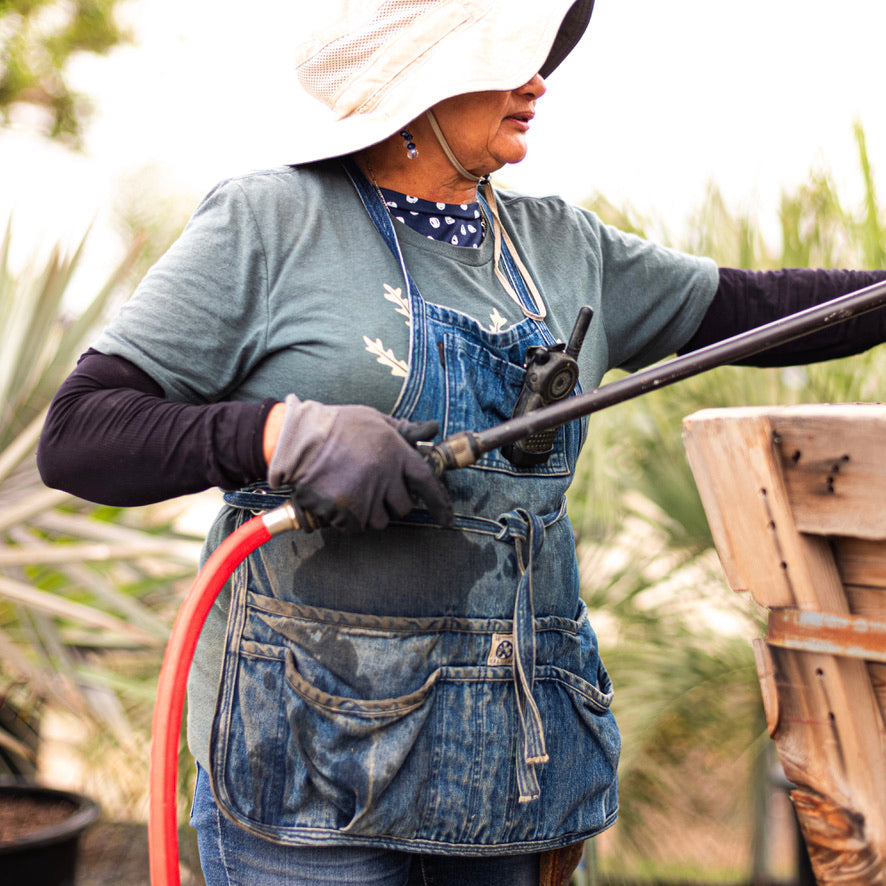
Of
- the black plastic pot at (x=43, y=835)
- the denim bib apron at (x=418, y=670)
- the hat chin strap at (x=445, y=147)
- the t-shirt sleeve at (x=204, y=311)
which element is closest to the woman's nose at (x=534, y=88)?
the hat chin strap at (x=445, y=147)

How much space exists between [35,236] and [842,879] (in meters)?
2.16

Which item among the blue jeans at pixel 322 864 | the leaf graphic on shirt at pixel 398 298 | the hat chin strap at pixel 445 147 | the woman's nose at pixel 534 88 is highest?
the woman's nose at pixel 534 88

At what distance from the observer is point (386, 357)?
1109mm

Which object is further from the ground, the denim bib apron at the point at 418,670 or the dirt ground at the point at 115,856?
the denim bib apron at the point at 418,670

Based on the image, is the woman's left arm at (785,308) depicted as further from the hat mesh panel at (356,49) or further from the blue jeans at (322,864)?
the blue jeans at (322,864)

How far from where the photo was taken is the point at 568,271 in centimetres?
135

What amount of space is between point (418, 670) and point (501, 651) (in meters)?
0.10

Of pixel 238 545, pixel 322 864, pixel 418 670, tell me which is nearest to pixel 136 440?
pixel 238 545

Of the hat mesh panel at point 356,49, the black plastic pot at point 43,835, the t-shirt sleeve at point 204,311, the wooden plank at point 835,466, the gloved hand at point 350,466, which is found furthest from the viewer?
the black plastic pot at point 43,835

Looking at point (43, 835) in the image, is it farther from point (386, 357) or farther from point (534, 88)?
point (534, 88)

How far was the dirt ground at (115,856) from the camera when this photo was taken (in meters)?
2.88

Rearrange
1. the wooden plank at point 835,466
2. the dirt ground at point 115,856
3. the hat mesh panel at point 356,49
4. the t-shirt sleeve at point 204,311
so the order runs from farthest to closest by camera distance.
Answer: the dirt ground at point 115,856
the hat mesh panel at point 356,49
the t-shirt sleeve at point 204,311
the wooden plank at point 835,466

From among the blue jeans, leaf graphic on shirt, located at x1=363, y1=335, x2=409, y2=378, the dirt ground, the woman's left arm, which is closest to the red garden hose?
the blue jeans

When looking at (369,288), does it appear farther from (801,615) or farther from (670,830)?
(670,830)
